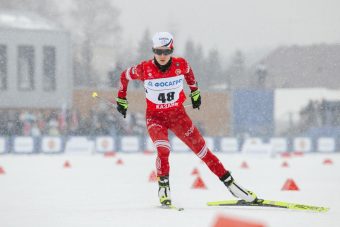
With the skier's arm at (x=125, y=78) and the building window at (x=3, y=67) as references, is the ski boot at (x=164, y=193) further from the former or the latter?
the building window at (x=3, y=67)

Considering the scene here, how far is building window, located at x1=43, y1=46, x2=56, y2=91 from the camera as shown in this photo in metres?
38.6

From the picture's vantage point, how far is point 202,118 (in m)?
39.7

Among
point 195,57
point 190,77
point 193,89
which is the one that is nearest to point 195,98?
point 193,89

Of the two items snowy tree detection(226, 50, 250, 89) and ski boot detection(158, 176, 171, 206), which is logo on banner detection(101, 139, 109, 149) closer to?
ski boot detection(158, 176, 171, 206)

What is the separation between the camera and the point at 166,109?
8.89m

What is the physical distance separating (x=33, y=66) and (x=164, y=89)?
30.8m

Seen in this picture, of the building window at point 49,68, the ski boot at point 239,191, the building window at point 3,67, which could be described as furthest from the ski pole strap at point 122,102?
the building window at point 49,68

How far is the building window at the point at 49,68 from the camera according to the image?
1521 inches

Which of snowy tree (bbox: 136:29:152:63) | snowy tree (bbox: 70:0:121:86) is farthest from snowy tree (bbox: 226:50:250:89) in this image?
snowy tree (bbox: 70:0:121:86)

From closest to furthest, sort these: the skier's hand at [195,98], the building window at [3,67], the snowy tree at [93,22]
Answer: the skier's hand at [195,98] < the building window at [3,67] < the snowy tree at [93,22]

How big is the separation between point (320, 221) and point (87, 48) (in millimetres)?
59413

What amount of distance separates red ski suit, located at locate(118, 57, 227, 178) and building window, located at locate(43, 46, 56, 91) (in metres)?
30.2

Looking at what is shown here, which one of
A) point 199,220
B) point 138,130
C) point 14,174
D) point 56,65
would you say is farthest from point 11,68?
point 199,220

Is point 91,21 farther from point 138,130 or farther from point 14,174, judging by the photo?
point 14,174
